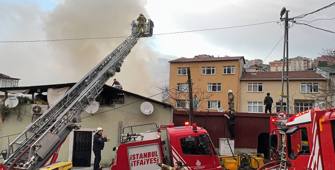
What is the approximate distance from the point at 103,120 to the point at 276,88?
42321mm

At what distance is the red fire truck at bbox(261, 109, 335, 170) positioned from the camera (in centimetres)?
856

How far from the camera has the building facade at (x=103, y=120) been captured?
20297mm

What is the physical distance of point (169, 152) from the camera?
1401 centimetres

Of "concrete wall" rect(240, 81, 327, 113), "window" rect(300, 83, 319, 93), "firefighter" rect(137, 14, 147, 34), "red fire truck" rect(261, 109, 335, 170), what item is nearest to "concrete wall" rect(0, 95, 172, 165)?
"firefighter" rect(137, 14, 147, 34)

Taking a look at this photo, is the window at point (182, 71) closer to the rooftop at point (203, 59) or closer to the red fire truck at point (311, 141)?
the rooftop at point (203, 59)

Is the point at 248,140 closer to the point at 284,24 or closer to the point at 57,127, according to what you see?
the point at 284,24

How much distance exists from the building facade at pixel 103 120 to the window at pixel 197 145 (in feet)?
23.5

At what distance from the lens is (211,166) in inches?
549

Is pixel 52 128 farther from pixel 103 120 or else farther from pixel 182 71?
pixel 182 71

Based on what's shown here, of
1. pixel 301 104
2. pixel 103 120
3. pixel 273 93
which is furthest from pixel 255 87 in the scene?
pixel 103 120

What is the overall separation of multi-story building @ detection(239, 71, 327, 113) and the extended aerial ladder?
4593 cm

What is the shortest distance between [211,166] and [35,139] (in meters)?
6.20

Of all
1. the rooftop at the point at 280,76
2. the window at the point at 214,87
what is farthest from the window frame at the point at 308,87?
the window at the point at 214,87

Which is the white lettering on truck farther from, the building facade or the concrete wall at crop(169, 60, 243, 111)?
the concrete wall at crop(169, 60, 243, 111)
